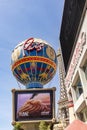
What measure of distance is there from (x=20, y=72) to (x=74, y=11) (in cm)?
1619

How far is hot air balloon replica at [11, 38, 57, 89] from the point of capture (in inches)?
1387

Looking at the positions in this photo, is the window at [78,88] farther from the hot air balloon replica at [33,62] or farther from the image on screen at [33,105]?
the hot air balloon replica at [33,62]

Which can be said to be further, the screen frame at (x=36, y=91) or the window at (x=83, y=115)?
the screen frame at (x=36, y=91)

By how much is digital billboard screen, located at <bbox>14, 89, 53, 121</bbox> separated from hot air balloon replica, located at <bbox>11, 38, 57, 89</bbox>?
89.5 inches

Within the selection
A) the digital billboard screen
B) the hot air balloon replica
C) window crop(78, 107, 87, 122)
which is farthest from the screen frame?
window crop(78, 107, 87, 122)

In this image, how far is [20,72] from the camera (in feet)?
119

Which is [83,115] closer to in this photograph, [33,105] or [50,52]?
[33,105]

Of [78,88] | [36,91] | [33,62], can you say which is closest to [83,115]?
[78,88]

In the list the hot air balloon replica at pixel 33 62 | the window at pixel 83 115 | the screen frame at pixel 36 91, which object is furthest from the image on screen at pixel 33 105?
the window at pixel 83 115

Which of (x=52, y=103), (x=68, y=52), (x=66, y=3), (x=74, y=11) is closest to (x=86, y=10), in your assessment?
(x=74, y=11)

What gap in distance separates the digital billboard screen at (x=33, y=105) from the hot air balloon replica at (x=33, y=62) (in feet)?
7.46

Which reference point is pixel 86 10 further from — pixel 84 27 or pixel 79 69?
pixel 79 69

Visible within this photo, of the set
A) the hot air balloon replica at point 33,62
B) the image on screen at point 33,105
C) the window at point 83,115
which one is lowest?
the window at point 83,115

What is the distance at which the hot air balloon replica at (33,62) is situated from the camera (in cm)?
3522
